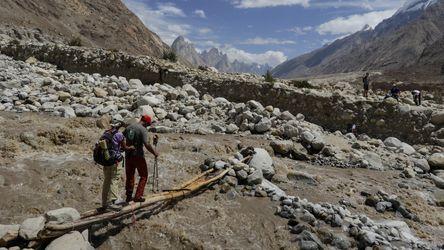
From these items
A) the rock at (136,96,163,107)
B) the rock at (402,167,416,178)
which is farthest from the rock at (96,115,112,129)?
the rock at (402,167,416,178)

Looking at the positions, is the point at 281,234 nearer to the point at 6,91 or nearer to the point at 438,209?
the point at 438,209

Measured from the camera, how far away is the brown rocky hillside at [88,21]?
202 ft

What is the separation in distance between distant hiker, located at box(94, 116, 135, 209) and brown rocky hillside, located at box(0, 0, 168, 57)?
5011cm

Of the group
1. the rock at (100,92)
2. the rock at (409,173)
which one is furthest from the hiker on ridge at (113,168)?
the rock at (100,92)

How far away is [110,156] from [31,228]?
6.06 ft

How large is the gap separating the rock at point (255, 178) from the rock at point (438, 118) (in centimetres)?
1102

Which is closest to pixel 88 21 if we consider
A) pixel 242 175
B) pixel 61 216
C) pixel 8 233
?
pixel 242 175

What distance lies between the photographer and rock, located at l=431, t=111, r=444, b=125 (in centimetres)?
1938

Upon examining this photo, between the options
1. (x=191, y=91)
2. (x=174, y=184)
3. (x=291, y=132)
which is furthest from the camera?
(x=191, y=91)

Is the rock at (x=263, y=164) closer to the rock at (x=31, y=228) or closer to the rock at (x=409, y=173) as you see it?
the rock at (x=409, y=173)

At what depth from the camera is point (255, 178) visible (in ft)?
38.6

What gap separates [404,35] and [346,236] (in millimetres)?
169480

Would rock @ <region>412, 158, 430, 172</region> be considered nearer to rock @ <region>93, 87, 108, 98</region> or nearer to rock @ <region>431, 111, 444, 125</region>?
rock @ <region>431, 111, 444, 125</region>

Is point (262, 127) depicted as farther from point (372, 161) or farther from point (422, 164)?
point (422, 164)
